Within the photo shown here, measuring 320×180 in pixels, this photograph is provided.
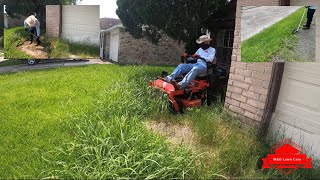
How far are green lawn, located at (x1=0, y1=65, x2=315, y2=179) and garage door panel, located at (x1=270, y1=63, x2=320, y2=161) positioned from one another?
46cm

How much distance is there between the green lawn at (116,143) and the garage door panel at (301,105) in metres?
0.46

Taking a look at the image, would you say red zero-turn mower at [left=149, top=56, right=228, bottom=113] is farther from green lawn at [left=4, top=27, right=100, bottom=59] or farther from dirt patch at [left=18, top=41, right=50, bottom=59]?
dirt patch at [left=18, top=41, right=50, bottom=59]

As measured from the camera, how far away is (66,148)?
302 centimetres

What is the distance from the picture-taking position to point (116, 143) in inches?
119

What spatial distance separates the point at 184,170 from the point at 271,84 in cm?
181

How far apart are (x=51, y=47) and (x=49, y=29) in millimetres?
304

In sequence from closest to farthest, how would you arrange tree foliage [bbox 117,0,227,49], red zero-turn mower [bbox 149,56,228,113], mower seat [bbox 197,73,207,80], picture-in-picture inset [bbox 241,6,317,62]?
picture-in-picture inset [bbox 241,6,317,62] < red zero-turn mower [bbox 149,56,228,113] < mower seat [bbox 197,73,207,80] < tree foliage [bbox 117,0,227,49]

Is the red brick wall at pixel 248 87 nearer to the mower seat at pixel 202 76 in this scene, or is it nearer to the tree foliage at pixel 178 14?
the mower seat at pixel 202 76

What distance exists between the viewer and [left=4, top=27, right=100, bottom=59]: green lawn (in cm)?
357

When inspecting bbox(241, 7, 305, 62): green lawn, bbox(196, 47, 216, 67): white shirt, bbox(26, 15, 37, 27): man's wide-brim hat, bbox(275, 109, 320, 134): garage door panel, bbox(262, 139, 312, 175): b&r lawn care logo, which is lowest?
bbox(262, 139, 312, 175): b&r lawn care logo

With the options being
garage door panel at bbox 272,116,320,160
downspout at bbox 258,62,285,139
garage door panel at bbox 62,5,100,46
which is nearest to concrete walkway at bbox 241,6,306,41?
downspout at bbox 258,62,285,139

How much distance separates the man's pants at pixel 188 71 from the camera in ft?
16.0

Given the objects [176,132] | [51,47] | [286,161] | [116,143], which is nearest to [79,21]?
[51,47]

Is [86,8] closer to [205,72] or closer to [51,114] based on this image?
[51,114]
